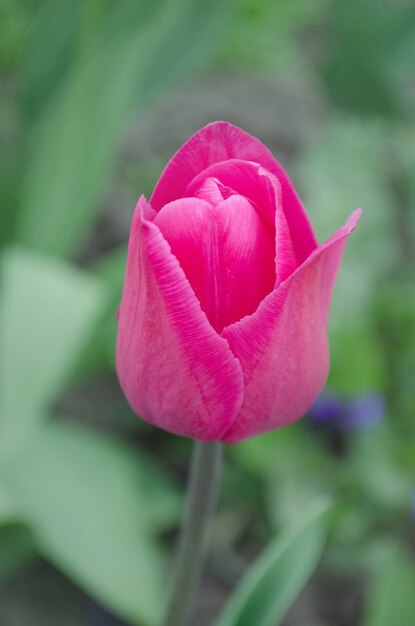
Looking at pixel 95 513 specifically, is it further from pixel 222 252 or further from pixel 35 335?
pixel 222 252

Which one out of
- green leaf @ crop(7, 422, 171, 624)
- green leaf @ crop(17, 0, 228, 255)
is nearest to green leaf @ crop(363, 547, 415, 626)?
green leaf @ crop(7, 422, 171, 624)

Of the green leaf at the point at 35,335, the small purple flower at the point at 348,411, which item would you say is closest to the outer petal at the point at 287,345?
the green leaf at the point at 35,335

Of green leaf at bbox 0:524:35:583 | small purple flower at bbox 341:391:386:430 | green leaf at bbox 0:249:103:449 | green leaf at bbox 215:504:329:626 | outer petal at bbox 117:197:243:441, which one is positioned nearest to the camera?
outer petal at bbox 117:197:243:441

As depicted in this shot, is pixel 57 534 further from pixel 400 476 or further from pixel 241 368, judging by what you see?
pixel 241 368

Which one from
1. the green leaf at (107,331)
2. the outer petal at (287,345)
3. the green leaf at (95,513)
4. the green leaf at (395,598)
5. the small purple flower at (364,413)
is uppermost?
the outer petal at (287,345)

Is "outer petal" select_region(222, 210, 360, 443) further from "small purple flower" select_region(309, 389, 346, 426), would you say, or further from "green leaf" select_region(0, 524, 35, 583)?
"small purple flower" select_region(309, 389, 346, 426)

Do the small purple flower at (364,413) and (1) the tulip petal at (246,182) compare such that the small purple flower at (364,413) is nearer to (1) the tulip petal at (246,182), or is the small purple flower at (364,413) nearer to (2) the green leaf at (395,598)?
(2) the green leaf at (395,598)

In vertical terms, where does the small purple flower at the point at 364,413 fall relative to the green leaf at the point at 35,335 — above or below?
below

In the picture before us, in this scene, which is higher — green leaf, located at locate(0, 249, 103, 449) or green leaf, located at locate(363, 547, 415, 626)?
green leaf, located at locate(0, 249, 103, 449)
